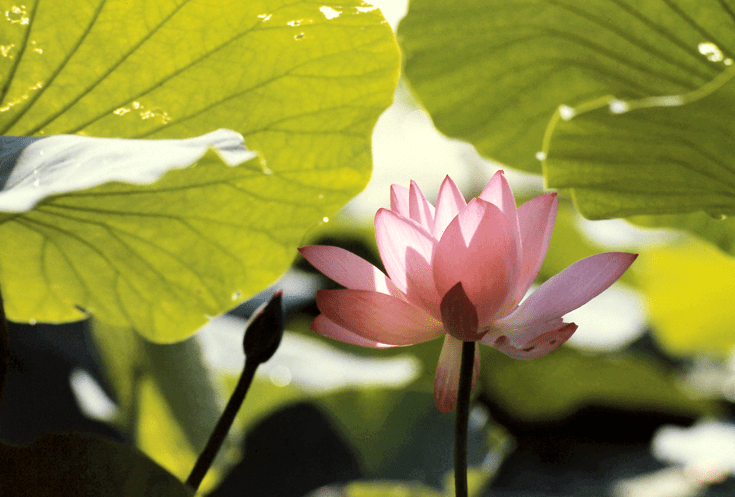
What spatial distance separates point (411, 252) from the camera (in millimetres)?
337

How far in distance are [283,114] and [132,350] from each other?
629 mm

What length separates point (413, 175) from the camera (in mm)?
1963

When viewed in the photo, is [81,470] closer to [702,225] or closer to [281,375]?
[702,225]

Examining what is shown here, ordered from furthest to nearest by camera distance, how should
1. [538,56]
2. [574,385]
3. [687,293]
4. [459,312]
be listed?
[687,293]
[574,385]
[538,56]
[459,312]

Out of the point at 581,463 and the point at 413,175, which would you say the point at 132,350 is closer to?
the point at 581,463

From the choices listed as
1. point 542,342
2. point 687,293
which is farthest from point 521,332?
point 687,293

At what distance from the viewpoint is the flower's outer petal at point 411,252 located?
0.34 m

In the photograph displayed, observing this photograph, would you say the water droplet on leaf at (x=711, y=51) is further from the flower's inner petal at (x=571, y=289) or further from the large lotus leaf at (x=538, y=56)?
the flower's inner petal at (x=571, y=289)

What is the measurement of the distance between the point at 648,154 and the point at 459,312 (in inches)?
8.9

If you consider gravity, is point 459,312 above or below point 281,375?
above

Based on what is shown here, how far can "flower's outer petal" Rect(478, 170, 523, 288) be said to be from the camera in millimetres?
336

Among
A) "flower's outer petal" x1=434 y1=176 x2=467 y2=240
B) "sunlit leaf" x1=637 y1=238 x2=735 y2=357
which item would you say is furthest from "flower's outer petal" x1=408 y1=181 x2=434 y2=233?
"sunlit leaf" x1=637 y1=238 x2=735 y2=357

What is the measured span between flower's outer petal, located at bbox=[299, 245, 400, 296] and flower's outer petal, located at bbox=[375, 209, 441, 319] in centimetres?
2

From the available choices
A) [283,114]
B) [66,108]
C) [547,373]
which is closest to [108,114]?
[66,108]
